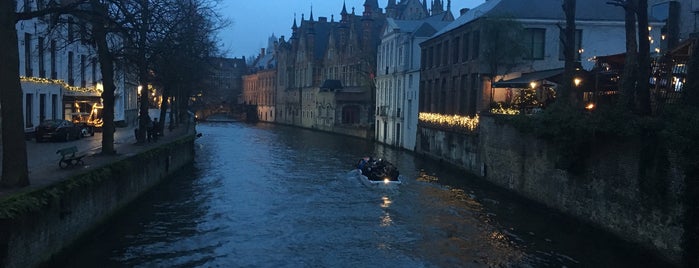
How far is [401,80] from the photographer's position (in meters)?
54.2

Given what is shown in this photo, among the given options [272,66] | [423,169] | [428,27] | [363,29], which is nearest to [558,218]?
[423,169]

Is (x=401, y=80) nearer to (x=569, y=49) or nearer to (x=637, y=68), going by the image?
(x=569, y=49)

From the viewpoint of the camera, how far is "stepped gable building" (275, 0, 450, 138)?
3056 inches

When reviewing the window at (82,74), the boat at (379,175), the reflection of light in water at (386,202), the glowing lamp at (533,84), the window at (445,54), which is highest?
the window at (445,54)

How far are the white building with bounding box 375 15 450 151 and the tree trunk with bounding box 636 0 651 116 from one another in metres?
29.8

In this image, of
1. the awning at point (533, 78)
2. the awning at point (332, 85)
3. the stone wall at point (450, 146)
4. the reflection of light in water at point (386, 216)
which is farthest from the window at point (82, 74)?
the awning at point (332, 85)

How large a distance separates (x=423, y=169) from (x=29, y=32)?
73.3 ft

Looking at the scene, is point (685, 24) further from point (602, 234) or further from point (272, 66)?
point (272, 66)

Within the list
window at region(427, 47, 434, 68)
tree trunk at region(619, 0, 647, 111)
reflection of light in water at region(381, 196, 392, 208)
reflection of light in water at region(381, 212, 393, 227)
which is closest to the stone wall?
window at region(427, 47, 434, 68)

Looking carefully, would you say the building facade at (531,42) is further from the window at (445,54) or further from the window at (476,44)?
the window at (445,54)

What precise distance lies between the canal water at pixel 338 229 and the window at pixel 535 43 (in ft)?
28.9

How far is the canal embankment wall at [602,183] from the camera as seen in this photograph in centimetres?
1457

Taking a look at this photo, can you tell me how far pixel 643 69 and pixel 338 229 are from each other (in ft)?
33.8

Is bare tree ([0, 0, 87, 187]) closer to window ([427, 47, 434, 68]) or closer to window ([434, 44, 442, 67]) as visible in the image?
window ([434, 44, 442, 67])
